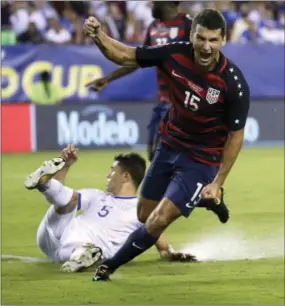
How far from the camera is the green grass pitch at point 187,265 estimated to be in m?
6.84

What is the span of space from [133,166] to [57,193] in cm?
82

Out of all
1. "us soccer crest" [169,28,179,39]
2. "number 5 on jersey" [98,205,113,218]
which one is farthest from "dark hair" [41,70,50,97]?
"number 5 on jersey" [98,205,113,218]

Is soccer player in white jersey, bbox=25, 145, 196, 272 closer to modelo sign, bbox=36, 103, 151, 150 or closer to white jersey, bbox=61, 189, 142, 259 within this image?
white jersey, bbox=61, 189, 142, 259

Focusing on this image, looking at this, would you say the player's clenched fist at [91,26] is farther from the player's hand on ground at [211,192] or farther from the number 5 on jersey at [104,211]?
the number 5 on jersey at [104,211]

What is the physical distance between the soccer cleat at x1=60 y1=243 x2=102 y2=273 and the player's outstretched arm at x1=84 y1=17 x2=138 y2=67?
1611mm

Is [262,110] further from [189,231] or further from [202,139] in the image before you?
[202,139]

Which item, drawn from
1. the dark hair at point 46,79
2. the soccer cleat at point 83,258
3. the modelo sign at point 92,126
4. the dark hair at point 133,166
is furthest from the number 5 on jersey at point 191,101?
the modelo sign at point 92,126

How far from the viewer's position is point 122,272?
7914 mm

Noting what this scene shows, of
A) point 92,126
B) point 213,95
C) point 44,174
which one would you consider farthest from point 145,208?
point 92,126

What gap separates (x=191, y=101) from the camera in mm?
7180

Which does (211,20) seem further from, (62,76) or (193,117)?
(62,76)

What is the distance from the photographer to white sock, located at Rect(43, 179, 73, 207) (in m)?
7.79

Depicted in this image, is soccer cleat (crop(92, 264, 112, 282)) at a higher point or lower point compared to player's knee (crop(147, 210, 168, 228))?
lower

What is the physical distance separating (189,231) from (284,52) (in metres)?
10.7
